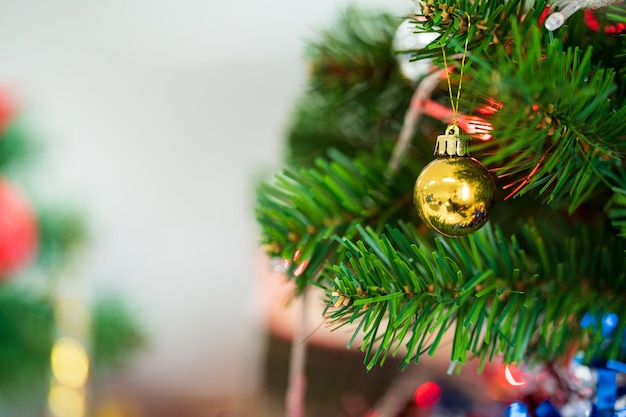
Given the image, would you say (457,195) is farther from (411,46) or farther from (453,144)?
(411,46)

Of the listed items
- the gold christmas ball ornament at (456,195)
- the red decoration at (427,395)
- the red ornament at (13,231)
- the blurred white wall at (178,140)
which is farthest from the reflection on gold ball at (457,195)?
the blurred white wall at (178,140)

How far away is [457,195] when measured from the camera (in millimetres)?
201

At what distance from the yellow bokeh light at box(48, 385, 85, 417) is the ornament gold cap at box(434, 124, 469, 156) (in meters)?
0.76

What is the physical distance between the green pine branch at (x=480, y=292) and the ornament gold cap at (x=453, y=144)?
0.03m

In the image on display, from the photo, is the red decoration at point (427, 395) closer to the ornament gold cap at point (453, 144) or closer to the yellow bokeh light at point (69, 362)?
the ornament gold cap at point (453, 144)

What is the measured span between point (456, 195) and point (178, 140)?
3.07ft

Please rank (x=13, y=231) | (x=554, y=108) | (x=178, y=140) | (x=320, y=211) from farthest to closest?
(x=178, y=140)
(x=13, y=231)
(x=320, y=211)
(x=554, y=108)

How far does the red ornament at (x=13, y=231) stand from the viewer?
698 millimetres

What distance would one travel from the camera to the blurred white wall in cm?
106

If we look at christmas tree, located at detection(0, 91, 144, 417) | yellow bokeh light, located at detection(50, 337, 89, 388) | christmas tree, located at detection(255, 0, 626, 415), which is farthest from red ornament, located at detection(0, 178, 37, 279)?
christmas tree, located at detection(255, 0, 626, 415)

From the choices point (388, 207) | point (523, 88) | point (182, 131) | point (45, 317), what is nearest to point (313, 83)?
point (388, 207)

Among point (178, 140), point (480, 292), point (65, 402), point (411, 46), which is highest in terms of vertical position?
point (178, 140)

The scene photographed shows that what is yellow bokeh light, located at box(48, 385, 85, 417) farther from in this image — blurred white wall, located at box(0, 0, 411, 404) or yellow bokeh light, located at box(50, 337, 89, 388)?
blurred white wall, located at box(0, 0, 411, 404)

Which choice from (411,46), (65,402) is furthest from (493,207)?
(65,402)
